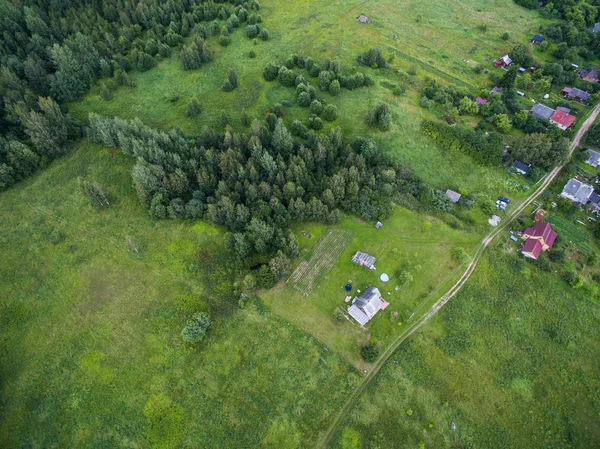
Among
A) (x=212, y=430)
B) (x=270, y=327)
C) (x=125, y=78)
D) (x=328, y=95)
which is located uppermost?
(x=125, y=78)

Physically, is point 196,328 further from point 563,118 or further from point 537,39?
point 537,39

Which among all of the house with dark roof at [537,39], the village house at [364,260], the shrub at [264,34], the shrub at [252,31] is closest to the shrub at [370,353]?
the village house at [364,260]

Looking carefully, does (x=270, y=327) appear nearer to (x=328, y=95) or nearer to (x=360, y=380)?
(x=360, y=380)

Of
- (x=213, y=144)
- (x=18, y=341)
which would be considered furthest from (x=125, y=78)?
(x=18, y=341)

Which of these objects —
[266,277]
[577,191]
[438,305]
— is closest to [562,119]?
[577,191]

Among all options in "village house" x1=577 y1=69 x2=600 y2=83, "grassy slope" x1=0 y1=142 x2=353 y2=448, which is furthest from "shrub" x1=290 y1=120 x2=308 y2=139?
"village house" x1=577 y1=69 x2=600 y2=83
